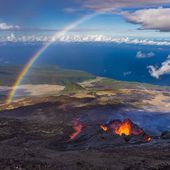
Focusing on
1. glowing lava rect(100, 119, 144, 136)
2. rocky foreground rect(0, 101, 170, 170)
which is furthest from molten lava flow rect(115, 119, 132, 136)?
rocky foreground rect(0, 101, 170, 170)

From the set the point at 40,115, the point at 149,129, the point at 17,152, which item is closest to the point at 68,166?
the point at 17,152

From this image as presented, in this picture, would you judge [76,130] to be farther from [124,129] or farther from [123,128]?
[124,129]

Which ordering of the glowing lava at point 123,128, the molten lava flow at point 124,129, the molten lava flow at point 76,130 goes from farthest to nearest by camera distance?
the molten lava flow at point 124,129 < the glowing lava at point 123,128 < the molten lava flow at point 76,130

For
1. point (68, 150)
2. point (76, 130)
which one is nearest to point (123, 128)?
point (76, 130)

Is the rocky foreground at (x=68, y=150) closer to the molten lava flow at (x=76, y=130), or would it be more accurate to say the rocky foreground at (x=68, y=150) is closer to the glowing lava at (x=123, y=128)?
the molten lava flow at (x=76, y=130)

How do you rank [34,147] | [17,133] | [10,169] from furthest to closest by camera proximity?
[17,133], [34,147], [10,169]

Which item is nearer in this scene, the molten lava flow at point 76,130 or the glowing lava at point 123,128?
the molten lava flow at point 76,130

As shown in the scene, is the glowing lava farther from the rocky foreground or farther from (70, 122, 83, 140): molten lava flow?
the rocky foreground

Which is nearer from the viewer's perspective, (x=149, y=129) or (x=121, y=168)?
(x=121, y=168)

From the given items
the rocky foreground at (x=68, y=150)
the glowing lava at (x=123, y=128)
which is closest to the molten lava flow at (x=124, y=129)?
the glowing lava at (x=123, y=128)

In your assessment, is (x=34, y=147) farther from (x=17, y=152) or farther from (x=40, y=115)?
(x=40, y=115)

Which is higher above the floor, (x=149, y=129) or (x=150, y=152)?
(x=150, y=152)
